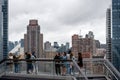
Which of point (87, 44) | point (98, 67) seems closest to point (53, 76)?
point (98, 67)

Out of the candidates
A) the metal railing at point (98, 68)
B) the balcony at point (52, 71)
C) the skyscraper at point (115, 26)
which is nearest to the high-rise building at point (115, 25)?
the skyscraper at point (115, 26)

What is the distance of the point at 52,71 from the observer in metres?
22.4

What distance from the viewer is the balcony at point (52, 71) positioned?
1956 cm

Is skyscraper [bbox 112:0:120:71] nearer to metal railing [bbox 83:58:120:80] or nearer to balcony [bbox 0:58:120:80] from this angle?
balcony [bbox 0:58:120:80]

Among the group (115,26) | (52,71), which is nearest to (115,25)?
(115,26)

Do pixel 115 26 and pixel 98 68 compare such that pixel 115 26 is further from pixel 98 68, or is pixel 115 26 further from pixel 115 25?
pixel 98 68

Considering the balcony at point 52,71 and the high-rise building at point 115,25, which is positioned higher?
the high-rise building at point 115,25

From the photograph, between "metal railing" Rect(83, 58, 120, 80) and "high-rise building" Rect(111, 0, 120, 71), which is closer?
"metal railing" Rect(83, 58, 120, 80)

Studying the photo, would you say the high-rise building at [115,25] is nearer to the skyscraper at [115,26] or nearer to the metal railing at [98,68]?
the skyscraper at [115,26]

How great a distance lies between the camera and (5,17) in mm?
155625

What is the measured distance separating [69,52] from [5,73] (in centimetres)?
358

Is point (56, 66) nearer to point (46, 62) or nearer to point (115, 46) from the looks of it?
point (46, 62)

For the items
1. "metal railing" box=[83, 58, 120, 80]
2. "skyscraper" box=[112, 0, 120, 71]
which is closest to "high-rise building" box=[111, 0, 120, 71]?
"skyscraper" box=[112, 0, 120, 71]

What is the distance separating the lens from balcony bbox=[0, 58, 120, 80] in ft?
64.2
